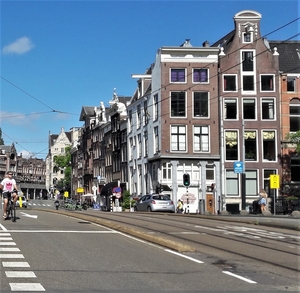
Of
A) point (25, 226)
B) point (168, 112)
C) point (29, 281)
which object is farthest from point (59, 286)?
point (168, 112)

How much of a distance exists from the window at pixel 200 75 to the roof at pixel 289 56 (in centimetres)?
786

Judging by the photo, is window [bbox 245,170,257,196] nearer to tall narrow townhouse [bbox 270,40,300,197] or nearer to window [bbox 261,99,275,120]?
tall narrow townhouse [bbox 270,40,300,197]

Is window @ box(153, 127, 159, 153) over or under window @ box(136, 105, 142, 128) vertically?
under

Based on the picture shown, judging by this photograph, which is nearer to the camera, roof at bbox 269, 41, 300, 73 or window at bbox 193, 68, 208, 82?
window at bbox 193, 68, 208, 82

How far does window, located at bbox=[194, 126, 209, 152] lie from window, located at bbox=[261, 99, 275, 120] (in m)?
5.94

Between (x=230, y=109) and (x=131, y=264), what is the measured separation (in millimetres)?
48877

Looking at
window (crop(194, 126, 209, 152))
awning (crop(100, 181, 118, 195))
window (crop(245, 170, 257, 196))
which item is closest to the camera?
window (crop(245, 170, 257, 196))

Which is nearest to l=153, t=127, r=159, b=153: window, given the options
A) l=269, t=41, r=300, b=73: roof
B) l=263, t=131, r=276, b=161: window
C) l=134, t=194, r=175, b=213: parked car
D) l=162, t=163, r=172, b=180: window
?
l=162, t=163, r=172, b=180: window

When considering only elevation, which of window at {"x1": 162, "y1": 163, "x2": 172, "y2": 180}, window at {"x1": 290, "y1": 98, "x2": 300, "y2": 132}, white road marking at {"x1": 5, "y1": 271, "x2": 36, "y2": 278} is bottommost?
white road marking at {"x1": 5, "y1": 271, "x2": 36, "y2": 278}

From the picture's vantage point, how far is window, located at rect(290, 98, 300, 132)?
58.3 m

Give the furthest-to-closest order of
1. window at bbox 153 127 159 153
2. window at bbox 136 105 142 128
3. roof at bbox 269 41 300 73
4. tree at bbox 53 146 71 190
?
tree at bbox 53 146 71 190 → window at bbox 136 105 142 128 → window at bbox 153 127 159 153 → roof at bbox 269 41 300 73

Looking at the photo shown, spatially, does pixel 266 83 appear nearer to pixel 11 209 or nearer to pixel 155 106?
pixel 155 106

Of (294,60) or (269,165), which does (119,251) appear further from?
(294,60)

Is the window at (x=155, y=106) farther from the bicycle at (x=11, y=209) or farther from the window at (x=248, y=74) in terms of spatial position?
the bicycle at (x=11, y=209)
